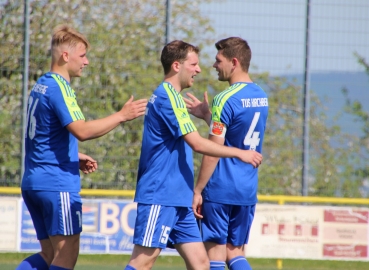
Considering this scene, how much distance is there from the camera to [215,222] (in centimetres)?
537

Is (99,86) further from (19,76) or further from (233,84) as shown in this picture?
(233,84)

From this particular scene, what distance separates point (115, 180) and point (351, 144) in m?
3.44

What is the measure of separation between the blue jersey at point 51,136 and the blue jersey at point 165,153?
0.52m

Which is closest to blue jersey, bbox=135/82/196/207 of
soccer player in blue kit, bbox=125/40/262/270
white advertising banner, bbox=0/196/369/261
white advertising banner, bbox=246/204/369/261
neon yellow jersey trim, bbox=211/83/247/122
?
soccer player in blue kit, bbox=125/40/262/270

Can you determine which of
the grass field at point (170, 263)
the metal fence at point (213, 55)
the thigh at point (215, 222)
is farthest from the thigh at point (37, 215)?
the metal fence at point (213, 55)

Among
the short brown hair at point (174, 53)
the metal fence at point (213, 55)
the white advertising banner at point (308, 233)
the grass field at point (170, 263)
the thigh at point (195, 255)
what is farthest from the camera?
the metal fence at point (213, 55)

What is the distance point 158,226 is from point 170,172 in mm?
400

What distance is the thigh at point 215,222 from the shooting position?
5.37m

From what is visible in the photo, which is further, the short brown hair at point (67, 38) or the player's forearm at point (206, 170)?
the player's forearm at point (206, 170)

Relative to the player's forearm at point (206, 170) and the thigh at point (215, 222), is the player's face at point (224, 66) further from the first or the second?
the thigh at point (215, 222)

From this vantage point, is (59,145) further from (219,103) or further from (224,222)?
(224,222)

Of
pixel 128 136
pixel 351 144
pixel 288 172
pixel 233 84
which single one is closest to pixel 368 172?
pixel 351 144

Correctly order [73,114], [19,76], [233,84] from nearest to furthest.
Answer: [73,114], [233,84], [19,76]

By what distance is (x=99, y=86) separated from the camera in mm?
A: 9758
